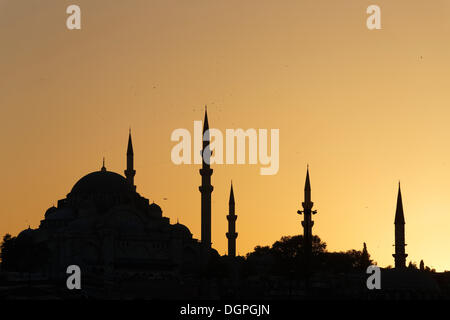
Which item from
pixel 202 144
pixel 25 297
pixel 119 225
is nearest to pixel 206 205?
pixel 202 144

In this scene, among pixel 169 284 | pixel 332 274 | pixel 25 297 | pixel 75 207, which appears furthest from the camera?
pixel 75 207

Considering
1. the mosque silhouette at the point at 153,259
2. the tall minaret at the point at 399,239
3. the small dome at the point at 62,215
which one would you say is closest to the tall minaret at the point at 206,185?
the mosque silhouette at the point at 153,259

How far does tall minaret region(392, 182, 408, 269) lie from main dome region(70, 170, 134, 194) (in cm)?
2579

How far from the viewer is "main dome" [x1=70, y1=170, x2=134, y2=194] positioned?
6718 inches

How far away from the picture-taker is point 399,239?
155 meters

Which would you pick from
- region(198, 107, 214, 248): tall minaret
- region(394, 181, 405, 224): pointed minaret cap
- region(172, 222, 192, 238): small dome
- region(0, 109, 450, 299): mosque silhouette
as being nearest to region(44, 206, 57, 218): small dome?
region(0, 109, 450, 299): mosque silhouette

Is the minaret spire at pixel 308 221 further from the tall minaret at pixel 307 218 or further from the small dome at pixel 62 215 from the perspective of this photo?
the small dome at pixel 62 215

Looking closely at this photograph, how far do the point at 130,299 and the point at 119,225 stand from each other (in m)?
Result: 27.4

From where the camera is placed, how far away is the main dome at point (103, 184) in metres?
171

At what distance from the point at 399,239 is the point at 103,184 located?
2863 centimetres

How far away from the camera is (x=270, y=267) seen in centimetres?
17638

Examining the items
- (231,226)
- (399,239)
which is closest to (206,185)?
(231,226)
